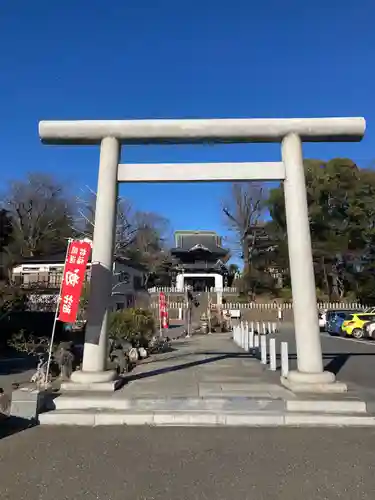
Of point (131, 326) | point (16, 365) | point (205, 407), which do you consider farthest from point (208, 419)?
point (16, 365)

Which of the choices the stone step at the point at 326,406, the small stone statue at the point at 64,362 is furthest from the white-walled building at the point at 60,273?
the stone step at the point at 326,406

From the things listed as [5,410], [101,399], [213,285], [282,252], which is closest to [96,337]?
[101,399]

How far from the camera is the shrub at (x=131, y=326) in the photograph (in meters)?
13.3

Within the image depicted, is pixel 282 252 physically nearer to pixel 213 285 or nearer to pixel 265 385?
pixel 213 285

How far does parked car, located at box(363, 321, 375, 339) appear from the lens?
2234cm

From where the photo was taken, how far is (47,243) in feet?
149

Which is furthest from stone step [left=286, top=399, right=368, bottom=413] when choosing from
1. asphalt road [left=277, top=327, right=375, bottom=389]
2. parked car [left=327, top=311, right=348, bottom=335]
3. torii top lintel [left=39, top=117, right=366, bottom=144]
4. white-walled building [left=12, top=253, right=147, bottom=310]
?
white-walled building [left=12, top=253, right=147, bottom=310]

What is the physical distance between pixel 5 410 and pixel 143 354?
695cm

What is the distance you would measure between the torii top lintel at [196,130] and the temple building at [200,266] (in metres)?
43.1

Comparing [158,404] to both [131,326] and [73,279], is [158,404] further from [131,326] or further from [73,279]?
[131,326]

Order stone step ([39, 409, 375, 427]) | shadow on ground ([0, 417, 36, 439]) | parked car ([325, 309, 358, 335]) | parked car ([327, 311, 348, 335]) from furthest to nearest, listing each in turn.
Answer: parked car ([325, 309, 358, 335])
parked car ([327, 311, 348, 335])
stone step ([39, 409, 375, 427])
shadow on ground ([0, 417, 36, 439])

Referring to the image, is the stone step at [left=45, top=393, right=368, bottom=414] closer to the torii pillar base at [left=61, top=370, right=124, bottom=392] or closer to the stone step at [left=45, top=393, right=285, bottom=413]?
the stone step at [left=45, top=393, right=285, bottom=413]

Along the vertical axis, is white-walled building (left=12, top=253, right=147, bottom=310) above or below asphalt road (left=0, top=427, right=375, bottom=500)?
above

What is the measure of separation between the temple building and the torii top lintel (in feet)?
142
